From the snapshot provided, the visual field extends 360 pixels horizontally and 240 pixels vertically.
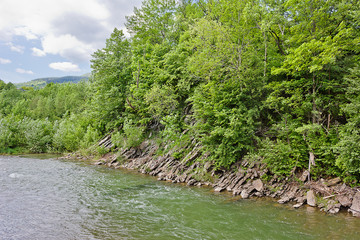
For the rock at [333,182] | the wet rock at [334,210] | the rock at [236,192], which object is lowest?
the rock at [236,192]

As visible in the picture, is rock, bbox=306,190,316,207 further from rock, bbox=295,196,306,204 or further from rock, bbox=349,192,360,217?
rock, bbox=349,192,360,217

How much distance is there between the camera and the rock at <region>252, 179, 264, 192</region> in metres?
14.1

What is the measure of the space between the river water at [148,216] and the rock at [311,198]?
589 mm

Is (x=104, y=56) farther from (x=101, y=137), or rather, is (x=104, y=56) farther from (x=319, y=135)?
(x=319, y=135)

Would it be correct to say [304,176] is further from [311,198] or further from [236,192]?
[236,192]

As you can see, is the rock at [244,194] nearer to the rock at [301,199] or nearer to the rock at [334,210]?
the rock at [301,199]

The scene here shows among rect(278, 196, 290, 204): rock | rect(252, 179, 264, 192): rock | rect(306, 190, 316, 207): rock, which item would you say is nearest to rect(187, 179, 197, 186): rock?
rect(252, 179, 264, 192): rock

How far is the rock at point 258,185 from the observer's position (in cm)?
1406

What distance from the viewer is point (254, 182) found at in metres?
14.7

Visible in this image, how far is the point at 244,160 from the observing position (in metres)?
16.3

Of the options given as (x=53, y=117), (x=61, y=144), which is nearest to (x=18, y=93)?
(x=53, y=117)

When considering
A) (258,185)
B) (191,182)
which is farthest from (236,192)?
(191,182)

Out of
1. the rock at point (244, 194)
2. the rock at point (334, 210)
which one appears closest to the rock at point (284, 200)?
the rock at point (244, 194)

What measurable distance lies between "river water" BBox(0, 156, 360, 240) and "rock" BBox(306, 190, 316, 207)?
589 mm
